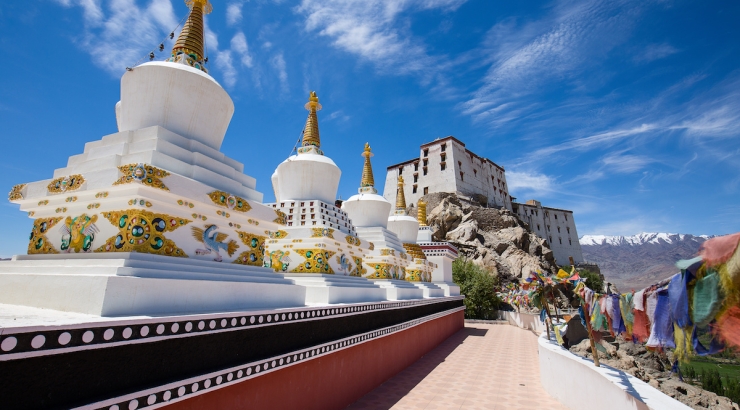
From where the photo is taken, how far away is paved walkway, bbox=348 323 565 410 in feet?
22.1

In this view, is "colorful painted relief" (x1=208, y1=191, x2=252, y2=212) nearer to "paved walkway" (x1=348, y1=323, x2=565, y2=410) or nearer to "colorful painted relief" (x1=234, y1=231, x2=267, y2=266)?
"colorful painted relief" (x1=234, y1=231, x2=267, y2=266)

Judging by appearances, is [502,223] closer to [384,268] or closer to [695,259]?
[384,268]

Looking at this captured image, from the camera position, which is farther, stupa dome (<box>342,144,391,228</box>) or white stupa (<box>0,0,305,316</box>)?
stupa dome (<box>342,144,391,228</box>)

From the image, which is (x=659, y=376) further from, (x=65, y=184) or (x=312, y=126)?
(x=65, y=184)

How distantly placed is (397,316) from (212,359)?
20.5ft

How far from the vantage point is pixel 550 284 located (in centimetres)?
932

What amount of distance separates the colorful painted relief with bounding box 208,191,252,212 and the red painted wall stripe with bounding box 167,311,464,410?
214cm

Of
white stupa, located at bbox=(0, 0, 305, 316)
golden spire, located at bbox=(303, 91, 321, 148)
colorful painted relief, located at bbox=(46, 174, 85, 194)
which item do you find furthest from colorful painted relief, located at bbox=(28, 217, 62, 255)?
golden spire, located at bbox=(303, 91, 321, 148)

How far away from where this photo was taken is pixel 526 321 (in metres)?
20.8

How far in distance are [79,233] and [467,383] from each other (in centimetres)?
769

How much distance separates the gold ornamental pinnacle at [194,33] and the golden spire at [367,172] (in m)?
8.73

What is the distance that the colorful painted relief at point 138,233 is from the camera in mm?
3830

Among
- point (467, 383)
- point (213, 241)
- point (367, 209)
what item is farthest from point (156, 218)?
point (367, 209)

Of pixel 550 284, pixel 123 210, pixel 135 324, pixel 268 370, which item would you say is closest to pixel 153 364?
pixel 135 324
